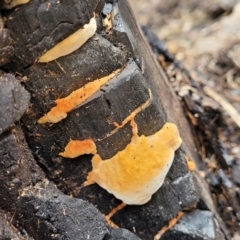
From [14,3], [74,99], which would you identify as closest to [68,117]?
[74,99]

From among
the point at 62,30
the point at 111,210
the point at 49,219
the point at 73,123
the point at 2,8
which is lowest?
the point at 111,210

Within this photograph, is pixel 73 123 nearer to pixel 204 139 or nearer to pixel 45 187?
pixel 45 187

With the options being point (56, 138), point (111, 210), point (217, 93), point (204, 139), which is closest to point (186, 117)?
point (204, 139)

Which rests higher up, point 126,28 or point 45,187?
point 126,28

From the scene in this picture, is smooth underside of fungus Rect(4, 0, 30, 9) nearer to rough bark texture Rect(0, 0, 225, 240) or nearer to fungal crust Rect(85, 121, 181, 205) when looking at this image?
rough bark texture Rect(0, 0, 225, 240)

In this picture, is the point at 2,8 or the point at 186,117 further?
the point at 186,117

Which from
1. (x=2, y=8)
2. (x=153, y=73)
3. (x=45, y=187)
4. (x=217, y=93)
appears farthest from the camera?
(x=217, y=93)

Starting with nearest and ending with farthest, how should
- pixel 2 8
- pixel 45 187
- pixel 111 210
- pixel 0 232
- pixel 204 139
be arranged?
1. pixel 2 8
2. pixel 0 232
3. pixel 45 187
4. pixel 111 210
5. pixel 204 139

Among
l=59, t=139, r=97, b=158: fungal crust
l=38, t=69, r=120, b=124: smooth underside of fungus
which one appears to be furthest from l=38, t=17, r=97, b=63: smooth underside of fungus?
l=59, t=139, r=97, b=158: fungal crust

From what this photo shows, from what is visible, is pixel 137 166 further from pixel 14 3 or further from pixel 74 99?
pixel 14 3
